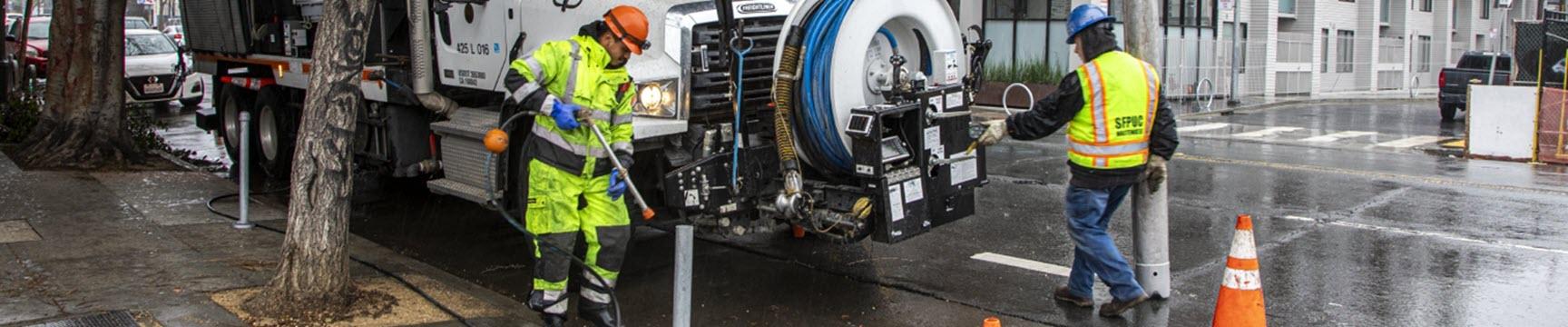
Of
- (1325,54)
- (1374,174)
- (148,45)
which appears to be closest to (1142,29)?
(1374,174)

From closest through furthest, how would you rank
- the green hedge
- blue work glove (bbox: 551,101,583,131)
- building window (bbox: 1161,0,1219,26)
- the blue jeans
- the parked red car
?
blue work glove (bbox: 551,101,583,131)
the blue jeans
the parked red car
the green hedge
building window (bbox: 1161,0,1219,26)

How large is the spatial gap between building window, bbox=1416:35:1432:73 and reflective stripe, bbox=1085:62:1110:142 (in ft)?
119

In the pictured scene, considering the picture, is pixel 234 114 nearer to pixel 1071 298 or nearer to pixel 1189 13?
pixel 1071 298

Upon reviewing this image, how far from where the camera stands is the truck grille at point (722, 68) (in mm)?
6773

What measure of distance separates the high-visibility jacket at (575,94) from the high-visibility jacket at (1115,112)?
2.07 m

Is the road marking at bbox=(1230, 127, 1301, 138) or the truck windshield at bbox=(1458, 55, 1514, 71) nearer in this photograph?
the road marking at bbox=(1230, 127, 1301, 138)

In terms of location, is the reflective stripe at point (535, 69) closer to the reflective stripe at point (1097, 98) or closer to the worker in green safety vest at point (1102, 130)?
the worker in green safety vest at point (1102, 130)

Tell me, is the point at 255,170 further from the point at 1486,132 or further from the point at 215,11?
the point at 1486,132

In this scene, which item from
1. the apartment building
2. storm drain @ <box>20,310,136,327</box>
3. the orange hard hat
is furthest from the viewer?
the apartment building

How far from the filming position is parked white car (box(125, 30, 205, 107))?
20.0m

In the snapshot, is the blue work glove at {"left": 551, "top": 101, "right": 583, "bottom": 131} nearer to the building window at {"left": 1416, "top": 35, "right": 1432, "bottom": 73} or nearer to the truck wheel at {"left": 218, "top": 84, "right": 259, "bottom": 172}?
the truck wheel at {"left": 218, "top": 84, "right": 259, "bottom": 172}

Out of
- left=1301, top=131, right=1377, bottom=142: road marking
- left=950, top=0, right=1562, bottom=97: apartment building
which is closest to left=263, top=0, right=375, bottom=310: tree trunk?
left=950, top=0, right=1562, bottom=97: apartment building

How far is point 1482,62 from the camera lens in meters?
24.1

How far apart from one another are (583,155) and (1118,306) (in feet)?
8.33
